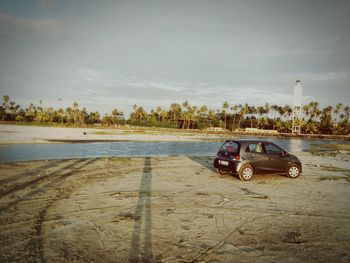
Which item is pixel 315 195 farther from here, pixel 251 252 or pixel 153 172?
pixel 153 172

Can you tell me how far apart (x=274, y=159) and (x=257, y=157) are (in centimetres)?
107

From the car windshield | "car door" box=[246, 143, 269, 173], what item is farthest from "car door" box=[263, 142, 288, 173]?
the car windshield

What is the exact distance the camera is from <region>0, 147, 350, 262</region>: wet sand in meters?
4.83

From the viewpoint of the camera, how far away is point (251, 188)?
10195mm

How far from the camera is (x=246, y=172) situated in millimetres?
11367

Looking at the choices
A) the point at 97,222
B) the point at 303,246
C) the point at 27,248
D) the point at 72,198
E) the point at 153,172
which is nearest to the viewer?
the point at 27,248

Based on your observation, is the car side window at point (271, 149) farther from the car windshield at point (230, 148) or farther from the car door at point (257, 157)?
the car windshield at point (230, 148)

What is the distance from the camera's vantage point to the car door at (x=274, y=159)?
11789 mm

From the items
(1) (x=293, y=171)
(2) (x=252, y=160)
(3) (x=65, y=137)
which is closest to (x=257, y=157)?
(2) (x=252, y=160)

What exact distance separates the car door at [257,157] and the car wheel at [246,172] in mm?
252

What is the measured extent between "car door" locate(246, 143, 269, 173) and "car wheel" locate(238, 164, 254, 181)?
252 millimetres

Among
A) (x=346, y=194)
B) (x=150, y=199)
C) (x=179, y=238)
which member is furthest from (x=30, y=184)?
(x=346, y=194)

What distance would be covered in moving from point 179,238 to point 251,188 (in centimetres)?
559

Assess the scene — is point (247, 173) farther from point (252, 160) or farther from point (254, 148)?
point (254, 148)
